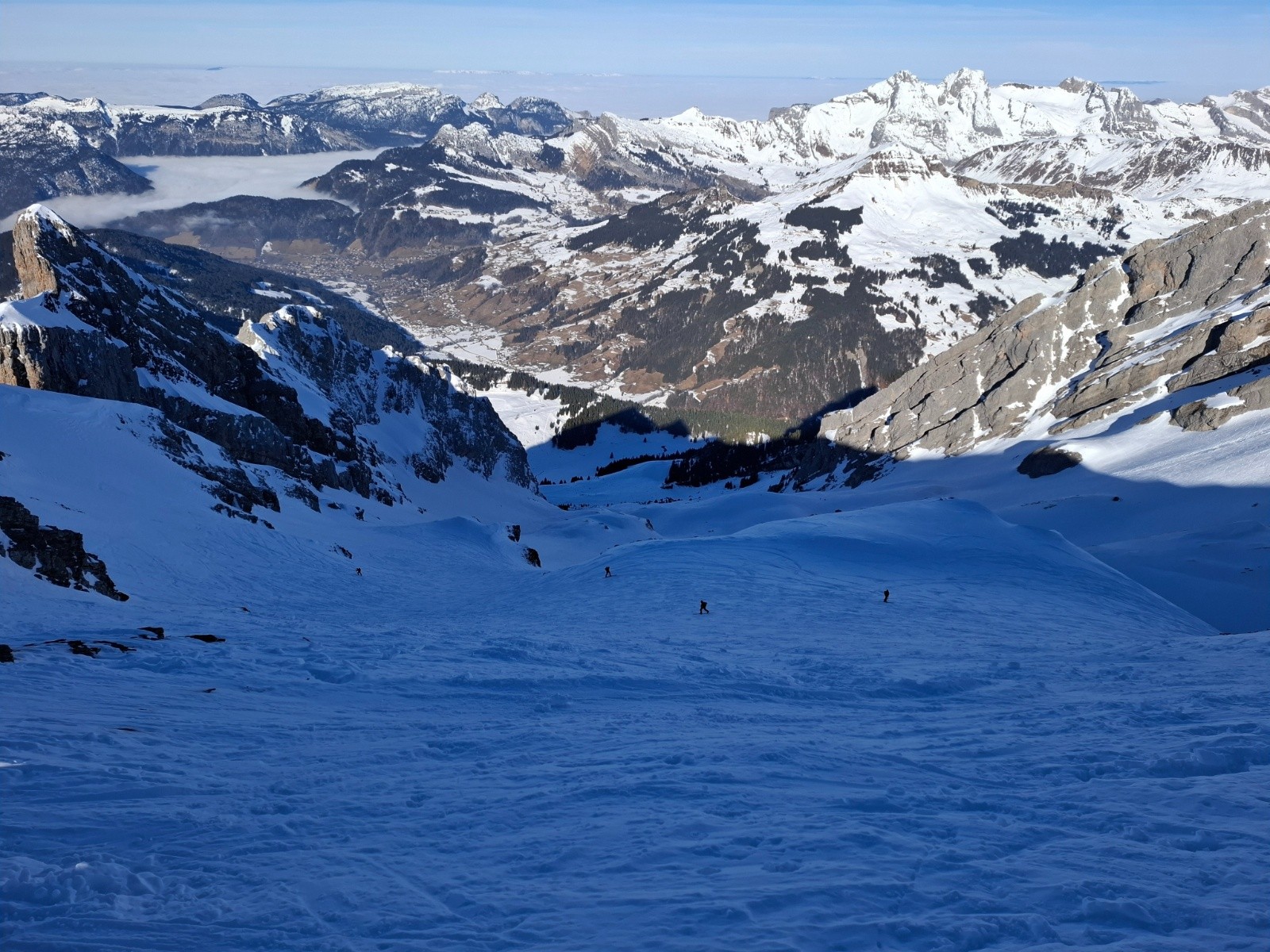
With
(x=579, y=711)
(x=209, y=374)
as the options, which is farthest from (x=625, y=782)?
(x=209, y=374)

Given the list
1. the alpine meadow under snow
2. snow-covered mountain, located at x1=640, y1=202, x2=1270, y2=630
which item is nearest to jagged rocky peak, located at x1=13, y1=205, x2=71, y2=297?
the alpine meadow under snow

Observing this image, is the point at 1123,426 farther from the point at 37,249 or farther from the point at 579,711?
the point at 37,249

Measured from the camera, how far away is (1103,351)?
100000mm

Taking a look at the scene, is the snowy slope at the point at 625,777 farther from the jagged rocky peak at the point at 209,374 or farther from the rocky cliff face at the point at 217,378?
the jagged rocky peak at the point at 209,374

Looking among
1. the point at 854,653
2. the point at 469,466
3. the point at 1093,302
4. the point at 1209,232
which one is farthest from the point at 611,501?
the point at 854,653

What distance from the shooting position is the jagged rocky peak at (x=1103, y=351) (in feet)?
271

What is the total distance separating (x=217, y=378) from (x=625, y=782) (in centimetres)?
6167

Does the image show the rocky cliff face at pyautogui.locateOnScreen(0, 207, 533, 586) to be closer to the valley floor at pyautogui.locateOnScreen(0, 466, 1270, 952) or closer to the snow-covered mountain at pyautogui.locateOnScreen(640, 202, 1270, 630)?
the valley floor at pyautogui.locateOnScreen(0, 466, 1270, 952)

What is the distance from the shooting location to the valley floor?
30.1 ft

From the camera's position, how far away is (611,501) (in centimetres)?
13688

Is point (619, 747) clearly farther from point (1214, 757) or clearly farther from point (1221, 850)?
point (1214, 757)

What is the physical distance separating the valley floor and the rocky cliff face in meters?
24.7

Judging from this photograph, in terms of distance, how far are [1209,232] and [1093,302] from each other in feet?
46.7

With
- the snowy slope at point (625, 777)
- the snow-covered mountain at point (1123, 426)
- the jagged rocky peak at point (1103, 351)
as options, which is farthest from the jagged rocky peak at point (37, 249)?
the jagged rocky peak at point (1103, 351)
